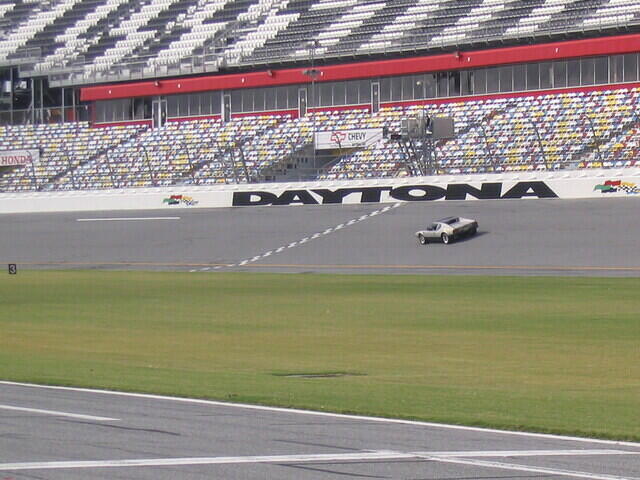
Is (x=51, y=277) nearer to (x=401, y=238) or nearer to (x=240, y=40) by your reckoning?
(x=401, y=238)

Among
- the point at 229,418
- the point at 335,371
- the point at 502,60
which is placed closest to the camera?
the point at 229,418

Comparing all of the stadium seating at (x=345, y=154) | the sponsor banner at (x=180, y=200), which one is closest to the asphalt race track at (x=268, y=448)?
the stadium seating at (x=345, y=154)

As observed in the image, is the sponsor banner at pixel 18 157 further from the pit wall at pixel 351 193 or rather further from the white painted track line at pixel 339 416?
the white painted track line at pixel 339 416

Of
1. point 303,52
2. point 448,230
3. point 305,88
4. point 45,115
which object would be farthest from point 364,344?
point 45,115

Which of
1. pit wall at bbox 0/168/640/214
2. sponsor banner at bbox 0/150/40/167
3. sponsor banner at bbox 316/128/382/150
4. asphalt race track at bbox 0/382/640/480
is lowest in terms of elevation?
pit wall at bbox 0/168/640/214

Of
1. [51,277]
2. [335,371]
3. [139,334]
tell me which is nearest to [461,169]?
[51,277]

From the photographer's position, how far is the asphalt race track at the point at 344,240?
4241cm

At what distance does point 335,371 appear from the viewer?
17.5 m

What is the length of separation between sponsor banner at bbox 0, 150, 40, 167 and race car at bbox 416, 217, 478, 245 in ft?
117

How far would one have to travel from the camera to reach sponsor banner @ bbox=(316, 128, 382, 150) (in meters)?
61.8

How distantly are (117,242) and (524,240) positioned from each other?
795 inches

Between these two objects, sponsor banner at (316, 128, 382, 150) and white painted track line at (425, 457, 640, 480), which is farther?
sponsor banner at (316, 128, 382, 150)

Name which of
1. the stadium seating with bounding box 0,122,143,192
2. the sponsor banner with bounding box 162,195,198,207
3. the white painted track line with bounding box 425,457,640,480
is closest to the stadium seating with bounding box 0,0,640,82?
the stadium seating with bounding box 0,122,143,192

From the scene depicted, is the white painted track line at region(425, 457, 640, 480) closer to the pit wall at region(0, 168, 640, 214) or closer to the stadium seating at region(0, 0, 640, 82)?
the pit wall at region(0, 168, 640, 214)
